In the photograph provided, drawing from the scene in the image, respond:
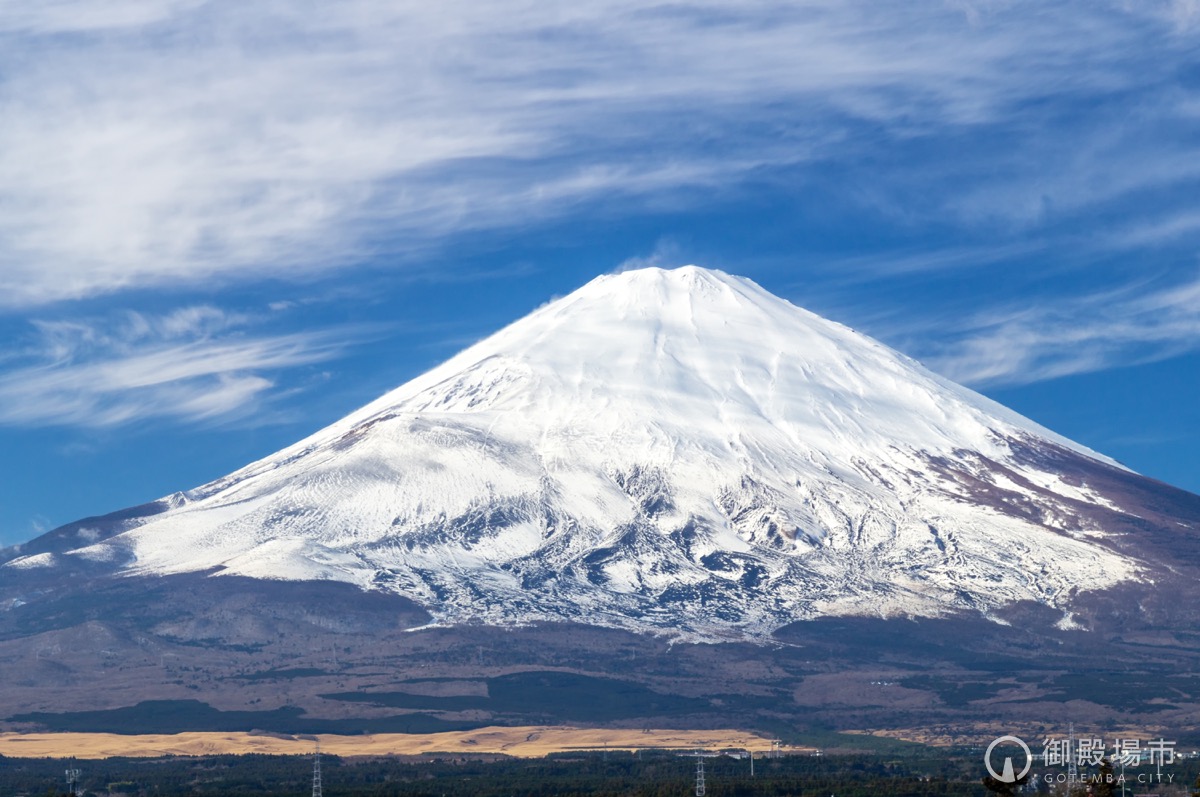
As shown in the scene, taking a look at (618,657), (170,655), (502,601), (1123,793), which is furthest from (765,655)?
(1123,793)

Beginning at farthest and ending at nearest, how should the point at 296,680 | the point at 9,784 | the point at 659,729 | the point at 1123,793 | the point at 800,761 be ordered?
the point at 296,680 → the point at 659,729 → the point at 800,761 → the point at 9,784 → the point at 1123,793

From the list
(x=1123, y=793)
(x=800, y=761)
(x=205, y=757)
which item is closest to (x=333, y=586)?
(x=205, y=757)

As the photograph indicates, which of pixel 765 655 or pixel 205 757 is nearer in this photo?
pixel 205 757

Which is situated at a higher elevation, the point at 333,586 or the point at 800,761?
the point at 333,586

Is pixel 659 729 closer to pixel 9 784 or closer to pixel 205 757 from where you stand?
pixel 205 757

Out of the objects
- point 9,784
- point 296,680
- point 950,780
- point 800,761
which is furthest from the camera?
point 296,680

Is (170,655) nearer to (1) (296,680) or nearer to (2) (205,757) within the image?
(1) (296,680)

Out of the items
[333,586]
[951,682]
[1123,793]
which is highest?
[333,586]
